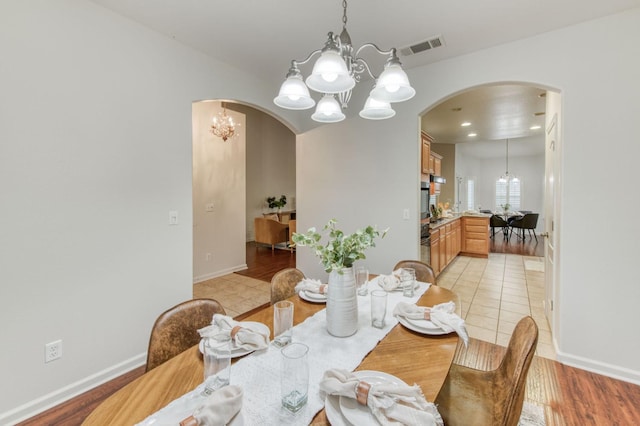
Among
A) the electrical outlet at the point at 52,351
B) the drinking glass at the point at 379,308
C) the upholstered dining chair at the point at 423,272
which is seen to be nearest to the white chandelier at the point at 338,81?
the drinking glass at the point at 379,308

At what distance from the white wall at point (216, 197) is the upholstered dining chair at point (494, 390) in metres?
4.15

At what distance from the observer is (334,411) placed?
2.70 feet

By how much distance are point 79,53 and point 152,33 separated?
24.2 inches

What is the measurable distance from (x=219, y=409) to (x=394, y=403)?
49cm

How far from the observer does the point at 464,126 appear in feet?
18.7

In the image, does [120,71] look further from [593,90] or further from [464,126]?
[464,126]

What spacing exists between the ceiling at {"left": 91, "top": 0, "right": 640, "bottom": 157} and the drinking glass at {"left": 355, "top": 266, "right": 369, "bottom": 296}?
186 cm

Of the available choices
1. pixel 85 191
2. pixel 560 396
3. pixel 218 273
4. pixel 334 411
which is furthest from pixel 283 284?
pixel 218 273

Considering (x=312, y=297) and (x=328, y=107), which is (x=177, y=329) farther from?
(x=328, y=107)

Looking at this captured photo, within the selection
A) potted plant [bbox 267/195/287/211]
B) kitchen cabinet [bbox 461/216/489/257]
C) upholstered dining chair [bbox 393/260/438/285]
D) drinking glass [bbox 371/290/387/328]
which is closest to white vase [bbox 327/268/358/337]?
drinking glass [bbox 371/290/387/328]

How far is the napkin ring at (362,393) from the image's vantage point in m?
0.82

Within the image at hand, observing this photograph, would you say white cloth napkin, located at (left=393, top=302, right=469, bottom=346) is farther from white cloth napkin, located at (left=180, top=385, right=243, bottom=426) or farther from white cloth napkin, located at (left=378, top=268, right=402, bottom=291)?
white cloth napkin, located at (left=180, top=385, right=243, bottom=426)

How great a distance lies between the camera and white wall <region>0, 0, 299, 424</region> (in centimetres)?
173

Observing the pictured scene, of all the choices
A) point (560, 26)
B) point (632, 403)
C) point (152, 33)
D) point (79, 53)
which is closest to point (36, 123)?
point (79, 53)
